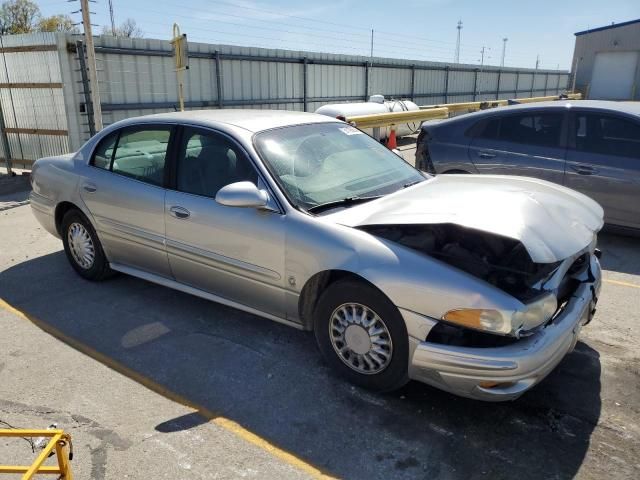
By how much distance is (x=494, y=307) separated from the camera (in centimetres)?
262

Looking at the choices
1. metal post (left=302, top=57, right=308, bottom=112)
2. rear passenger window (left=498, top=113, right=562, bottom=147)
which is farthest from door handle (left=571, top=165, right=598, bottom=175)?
metal post (left=302, top=57, right=308, bottom=112)

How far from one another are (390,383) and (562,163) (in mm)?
4193

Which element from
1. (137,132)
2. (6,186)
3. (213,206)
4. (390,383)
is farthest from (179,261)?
(6,186)

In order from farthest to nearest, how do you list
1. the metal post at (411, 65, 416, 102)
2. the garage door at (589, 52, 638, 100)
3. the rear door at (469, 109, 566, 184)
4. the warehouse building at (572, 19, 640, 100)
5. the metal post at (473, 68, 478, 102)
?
the garage door at (589, 52, 638, 100) → the warehouse building at (572, 19, 640, 100) → the metal post at (473, 68, 478, 102) → the metal post at (411, 65, 416, 102) → the rear door at (469, 109, 566, 184)

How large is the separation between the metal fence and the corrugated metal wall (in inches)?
0.8

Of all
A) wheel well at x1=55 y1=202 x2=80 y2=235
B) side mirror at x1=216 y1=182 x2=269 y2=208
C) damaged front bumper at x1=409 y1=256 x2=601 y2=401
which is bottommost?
damaged front bumper at x1=409 y1=256 x2=601 y2=401

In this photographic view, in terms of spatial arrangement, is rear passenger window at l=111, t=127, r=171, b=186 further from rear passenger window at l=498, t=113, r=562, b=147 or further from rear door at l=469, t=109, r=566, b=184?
rear passenger window at l=498, t=113, r=562, b=147

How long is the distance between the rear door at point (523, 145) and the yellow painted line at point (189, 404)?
477 cm

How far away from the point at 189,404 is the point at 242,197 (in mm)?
1277

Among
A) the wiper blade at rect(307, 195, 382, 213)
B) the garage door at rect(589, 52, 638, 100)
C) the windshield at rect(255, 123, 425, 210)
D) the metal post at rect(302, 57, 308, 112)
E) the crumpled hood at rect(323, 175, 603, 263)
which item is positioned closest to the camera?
the crumpled hood at rect(323, 175, 603, 263)

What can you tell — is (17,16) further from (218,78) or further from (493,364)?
(493,364)

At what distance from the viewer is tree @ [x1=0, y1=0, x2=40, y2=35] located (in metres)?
43.3

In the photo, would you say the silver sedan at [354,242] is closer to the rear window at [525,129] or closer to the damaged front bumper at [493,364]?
the damaged front bumper at [493,364]

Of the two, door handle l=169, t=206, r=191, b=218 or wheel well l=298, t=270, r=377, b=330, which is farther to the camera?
door handle l=169, t=206, r=191, b=218
